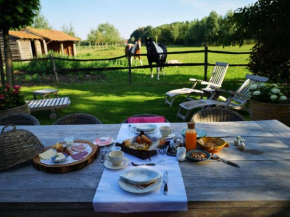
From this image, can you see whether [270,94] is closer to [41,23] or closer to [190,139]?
[190,139]

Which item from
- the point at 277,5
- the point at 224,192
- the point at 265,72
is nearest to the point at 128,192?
the point at 224,192

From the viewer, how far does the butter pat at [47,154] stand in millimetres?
1623

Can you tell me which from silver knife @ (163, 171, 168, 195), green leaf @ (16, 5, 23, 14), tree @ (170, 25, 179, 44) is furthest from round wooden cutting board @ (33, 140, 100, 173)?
tree @ (170, 25, 179, 44)

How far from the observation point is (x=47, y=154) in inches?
65.2

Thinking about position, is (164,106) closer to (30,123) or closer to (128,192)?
(30,123)

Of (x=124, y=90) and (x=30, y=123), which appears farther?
(x=124, y=90)

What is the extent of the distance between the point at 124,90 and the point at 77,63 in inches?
197

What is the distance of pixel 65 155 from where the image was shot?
5.55 feet

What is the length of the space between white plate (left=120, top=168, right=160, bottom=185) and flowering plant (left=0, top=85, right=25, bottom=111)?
367 centimetres

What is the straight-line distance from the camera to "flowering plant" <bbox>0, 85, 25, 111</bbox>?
407 centimetres

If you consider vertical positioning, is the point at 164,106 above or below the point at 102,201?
below

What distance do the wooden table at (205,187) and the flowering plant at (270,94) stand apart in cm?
223

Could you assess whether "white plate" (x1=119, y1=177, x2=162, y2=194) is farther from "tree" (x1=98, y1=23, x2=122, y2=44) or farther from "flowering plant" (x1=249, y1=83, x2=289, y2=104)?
"tree" (x1=98, y1=23, x2=122, y2=44)

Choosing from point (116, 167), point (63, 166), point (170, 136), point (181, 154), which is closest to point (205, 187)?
point (181, 154)
